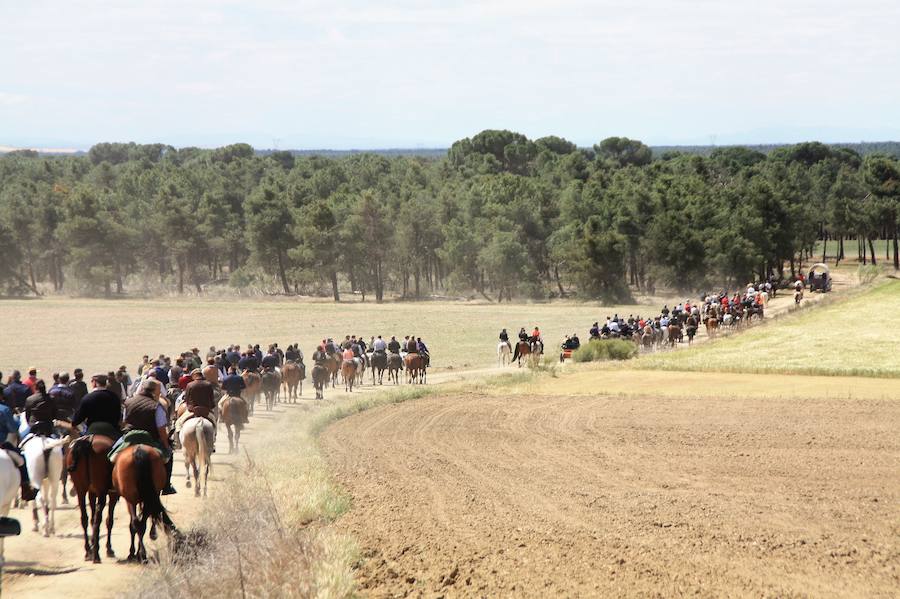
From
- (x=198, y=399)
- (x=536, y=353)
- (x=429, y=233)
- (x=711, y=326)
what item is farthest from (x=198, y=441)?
(x=429, y=233)

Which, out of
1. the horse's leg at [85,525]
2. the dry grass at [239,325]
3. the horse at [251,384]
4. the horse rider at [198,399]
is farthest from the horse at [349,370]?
the horse's leg at [85,525]

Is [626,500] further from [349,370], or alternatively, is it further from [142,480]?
[349,370]

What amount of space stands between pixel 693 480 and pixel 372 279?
63.6 metres

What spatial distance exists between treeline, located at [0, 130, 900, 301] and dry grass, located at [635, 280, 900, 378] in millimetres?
22146

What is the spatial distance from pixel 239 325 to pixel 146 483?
41925 millimetres

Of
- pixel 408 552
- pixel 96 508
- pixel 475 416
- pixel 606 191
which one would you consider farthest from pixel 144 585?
pixel 606 191

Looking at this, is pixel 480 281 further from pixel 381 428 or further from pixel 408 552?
pixel 408 552

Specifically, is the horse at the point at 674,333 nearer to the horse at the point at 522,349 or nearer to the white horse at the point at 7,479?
the horse at the point at 522,349

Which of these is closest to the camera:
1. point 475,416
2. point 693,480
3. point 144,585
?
point 144,585

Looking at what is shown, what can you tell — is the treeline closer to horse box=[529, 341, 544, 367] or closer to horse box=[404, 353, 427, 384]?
horse box=[529, 341, 544, 367]

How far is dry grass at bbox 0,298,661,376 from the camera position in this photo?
130ft

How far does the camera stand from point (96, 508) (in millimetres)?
11766

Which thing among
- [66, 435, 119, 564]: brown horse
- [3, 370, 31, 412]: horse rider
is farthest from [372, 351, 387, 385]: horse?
[66, 435, 119, 564]: brown horse

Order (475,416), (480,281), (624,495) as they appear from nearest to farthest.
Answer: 1. (624,495)
2. (475,416)
3. (480,281)
